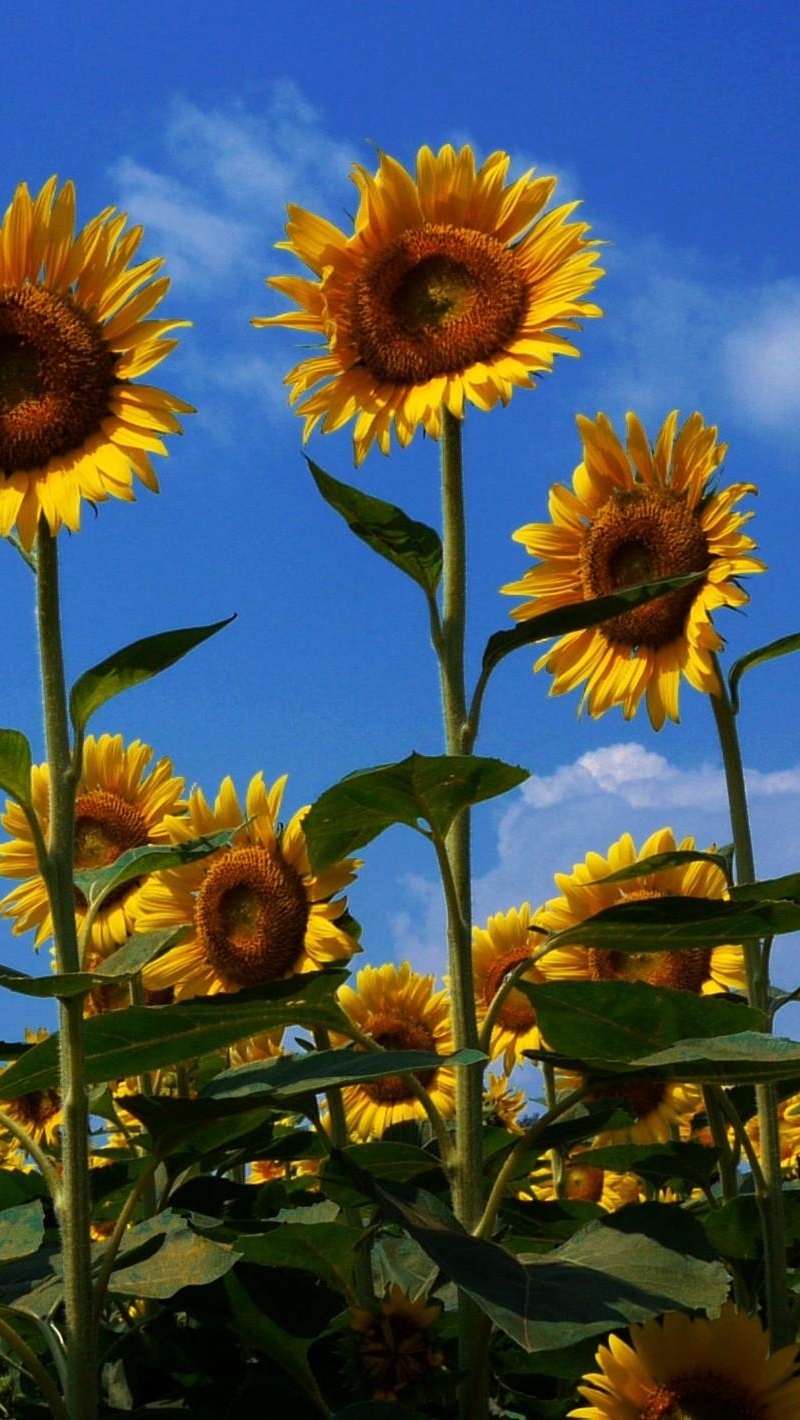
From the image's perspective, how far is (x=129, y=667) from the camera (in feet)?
10.1

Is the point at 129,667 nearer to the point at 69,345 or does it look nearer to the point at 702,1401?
the point at 69,345

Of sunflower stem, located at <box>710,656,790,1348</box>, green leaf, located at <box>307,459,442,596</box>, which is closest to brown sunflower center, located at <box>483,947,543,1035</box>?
sunflower stem, located at <box>710,656,790,1348</box>

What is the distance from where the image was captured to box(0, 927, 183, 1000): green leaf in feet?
8.75

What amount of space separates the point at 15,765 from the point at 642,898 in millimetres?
2023

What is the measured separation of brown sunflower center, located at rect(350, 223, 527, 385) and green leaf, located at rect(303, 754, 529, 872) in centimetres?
113

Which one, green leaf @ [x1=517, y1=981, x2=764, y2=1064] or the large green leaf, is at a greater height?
green leaf @ [x1=517, y1=981, x2=764, y2=1064]

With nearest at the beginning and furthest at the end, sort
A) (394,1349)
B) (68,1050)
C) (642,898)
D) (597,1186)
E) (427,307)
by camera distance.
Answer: (68,1050) < (394,1349) < (427,307) < (642,898) < (597,1186)

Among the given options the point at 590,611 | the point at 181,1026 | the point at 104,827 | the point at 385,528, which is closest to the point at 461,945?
the point at 181,1026

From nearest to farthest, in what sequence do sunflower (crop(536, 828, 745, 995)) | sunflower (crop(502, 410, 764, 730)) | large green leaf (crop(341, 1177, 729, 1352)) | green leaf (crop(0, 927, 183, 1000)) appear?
1. large green leaf (crop(341, 1177, 729, 1352))
2. green leaf (crop(0, 927, 183, 1000))
3. sunflower (crop(502, 410, 764, 730))
4. sunflower (crop(536, 828, 745, 995))

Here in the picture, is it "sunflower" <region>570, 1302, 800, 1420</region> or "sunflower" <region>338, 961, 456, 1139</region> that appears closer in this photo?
"sunflower" <region>570, 1302, 800, 1420</region>

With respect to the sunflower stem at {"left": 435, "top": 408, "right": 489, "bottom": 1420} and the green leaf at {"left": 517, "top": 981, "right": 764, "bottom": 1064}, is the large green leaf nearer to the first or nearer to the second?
the sunflower stem at {"left": 435, "top": 408, "right": 489, "bottom": 1420}

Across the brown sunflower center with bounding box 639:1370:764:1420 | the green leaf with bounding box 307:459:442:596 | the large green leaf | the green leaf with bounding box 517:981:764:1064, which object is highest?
the green leaf with bounding box 307:459:442:596

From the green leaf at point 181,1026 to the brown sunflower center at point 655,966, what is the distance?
5.66 feet

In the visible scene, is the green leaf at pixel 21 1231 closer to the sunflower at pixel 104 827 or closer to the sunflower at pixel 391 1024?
the sunflower at pixel 104 827
